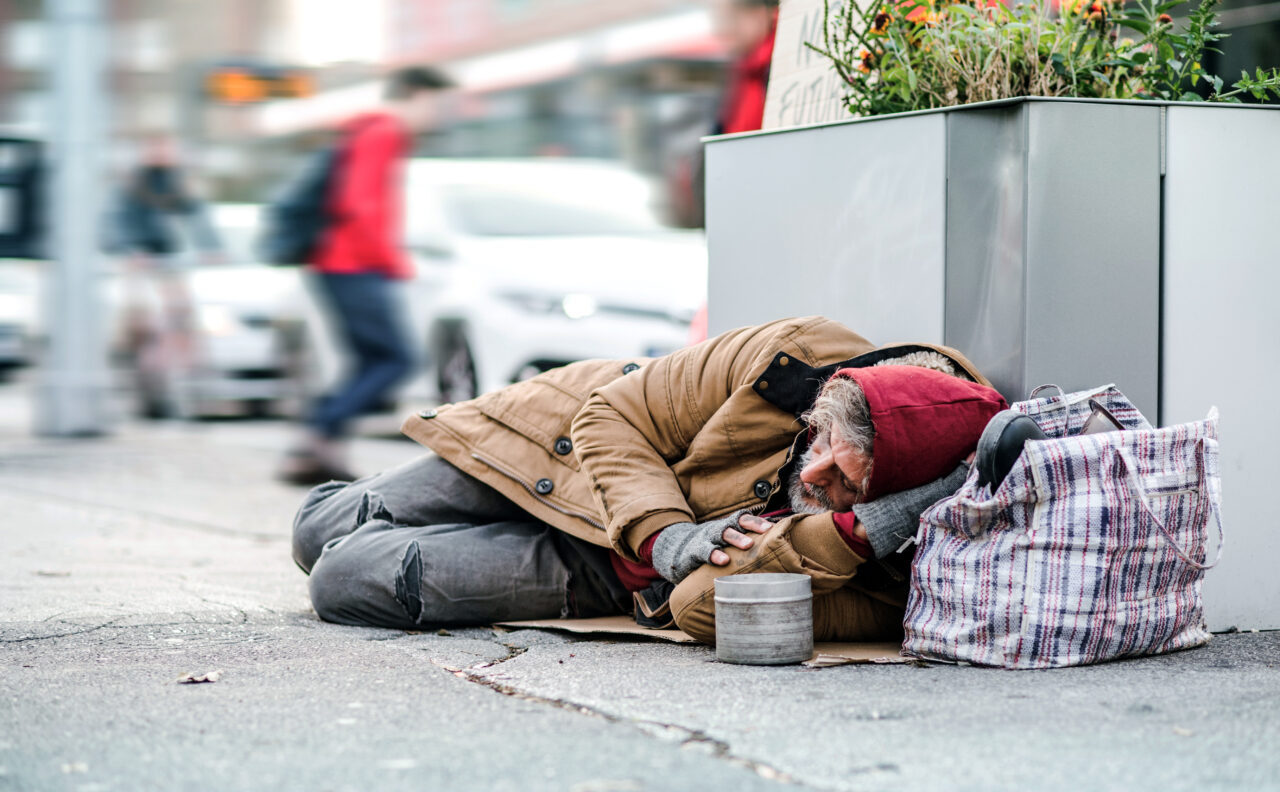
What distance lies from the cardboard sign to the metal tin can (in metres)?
1.65

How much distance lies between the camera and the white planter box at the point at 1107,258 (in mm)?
3641

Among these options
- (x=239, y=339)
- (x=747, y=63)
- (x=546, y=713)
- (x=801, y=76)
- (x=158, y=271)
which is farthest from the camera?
(x=158, y=271)

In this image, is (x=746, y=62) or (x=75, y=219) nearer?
(x=746, y=62)

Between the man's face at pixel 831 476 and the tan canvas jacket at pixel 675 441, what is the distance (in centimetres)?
6

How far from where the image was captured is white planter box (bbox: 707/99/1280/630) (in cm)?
364

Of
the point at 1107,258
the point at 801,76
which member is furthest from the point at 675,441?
the point at 801,76

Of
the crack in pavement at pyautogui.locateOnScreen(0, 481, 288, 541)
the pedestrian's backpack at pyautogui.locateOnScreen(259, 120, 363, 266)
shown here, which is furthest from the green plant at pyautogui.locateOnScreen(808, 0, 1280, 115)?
the pedestrian's backpack at pyautogui.locateOnScreen(259, 120, 363, 266)

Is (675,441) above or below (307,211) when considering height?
below

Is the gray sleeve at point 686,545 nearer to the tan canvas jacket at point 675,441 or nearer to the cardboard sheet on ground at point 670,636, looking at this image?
the tan canvas jacket at point 675,441

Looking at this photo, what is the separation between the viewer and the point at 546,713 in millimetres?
3062

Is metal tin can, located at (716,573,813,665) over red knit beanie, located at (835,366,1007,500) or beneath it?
beneath

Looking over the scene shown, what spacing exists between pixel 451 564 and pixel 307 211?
12.0 ft

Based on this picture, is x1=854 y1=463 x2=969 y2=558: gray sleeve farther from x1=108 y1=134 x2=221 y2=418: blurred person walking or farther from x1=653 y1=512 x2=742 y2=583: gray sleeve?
x1=108 y1=134 x2=221 y2=418: blurred person walking

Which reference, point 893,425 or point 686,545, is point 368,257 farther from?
point 893,425
